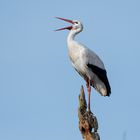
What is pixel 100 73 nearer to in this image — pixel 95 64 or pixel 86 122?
pixel 95 64

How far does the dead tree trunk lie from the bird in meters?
4.20

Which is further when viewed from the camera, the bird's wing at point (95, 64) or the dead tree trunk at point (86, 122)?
the bird's wing at point (95, 64)

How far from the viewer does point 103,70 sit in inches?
735

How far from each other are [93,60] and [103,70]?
40 cm

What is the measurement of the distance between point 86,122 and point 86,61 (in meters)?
4.91

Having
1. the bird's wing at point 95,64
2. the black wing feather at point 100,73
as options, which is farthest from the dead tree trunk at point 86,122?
the bird's wing at point 95,64

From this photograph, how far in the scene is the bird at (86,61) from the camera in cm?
1866

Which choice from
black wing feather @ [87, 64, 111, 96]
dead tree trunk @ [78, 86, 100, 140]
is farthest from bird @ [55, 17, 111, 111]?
dead tree trunk @ [78, 86, 100, 140]

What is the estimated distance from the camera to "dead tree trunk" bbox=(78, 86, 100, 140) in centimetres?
1391

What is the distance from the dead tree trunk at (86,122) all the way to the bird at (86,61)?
420cm

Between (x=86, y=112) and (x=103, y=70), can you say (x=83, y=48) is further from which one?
(x=86, y=112)

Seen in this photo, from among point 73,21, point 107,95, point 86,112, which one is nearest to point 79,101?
point 86,112

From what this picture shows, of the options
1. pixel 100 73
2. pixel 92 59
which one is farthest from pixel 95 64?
pixel 100 73

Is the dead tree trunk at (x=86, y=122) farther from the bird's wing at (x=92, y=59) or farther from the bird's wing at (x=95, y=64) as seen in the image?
the bird's wing at (x=92, y=59)
